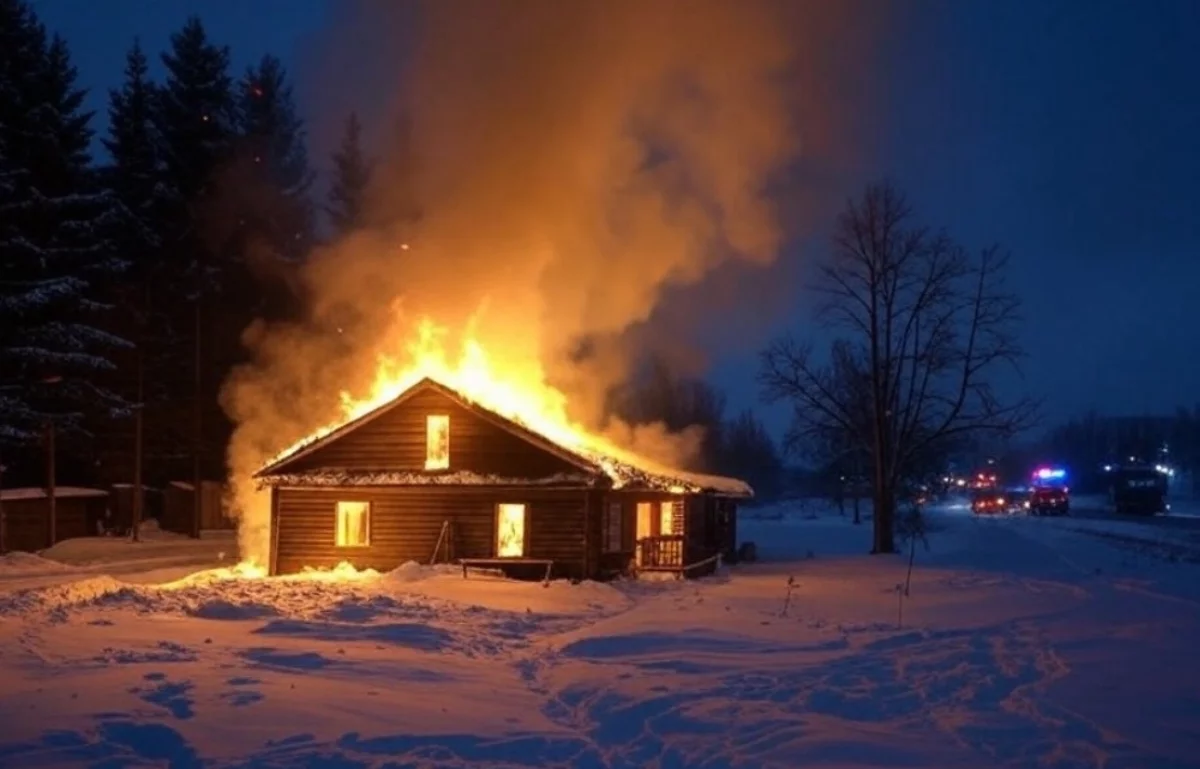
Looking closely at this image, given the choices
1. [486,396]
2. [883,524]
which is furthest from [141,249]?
[883,524]

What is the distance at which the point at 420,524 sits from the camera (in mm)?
28656

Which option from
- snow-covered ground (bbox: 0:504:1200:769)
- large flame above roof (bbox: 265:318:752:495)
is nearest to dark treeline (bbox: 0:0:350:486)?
large flame above roof (bbox: 265:318:752:495)

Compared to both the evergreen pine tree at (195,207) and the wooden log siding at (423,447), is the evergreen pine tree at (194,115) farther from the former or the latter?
the wooden log siding at (423,447)

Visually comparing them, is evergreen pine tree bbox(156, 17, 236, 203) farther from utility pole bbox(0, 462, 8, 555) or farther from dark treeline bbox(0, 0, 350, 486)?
utility pole bbox(0, 462, 8, 555)

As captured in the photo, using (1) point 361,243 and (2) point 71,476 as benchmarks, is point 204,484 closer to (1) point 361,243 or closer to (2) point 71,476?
(2) point 71,476

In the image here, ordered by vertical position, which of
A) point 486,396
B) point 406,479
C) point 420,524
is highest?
point 486,396

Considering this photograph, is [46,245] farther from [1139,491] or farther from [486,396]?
[1139,491]

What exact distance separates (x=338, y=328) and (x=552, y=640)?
75.6 ft

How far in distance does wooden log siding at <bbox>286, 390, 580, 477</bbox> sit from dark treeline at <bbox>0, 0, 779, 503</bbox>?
10.9m

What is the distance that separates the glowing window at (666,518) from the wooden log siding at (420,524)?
22.3 feet

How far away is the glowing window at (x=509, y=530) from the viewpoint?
92.9 ft

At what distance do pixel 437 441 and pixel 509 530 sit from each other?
9.00 ft

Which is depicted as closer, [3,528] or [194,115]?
[3,528]

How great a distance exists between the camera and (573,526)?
27781mm
